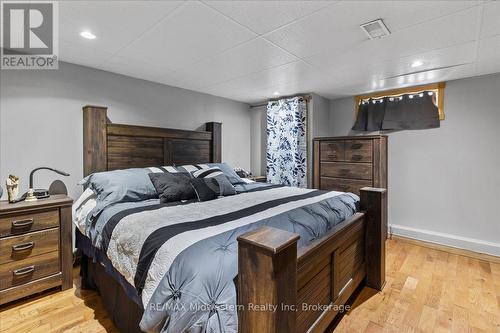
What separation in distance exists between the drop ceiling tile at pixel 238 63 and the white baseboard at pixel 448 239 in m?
2.91

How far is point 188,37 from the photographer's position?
202cm

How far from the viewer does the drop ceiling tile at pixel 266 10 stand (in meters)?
1.56

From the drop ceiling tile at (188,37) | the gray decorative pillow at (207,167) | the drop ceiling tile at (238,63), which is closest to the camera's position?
the drop ceiling tile at (188,37)

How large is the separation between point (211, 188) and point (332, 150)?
2093 millimetres

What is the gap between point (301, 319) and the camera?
4.29 feet

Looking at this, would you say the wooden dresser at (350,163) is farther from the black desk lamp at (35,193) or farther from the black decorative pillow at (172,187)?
the black desk lamp at (35,193)

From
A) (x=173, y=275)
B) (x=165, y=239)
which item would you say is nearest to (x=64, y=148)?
(x=165, y=239)

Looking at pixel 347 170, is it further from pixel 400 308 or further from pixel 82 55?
pixel 82 55

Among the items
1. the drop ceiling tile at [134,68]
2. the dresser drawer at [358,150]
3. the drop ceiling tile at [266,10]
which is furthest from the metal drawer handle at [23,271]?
the dresser drawer at [358,150]

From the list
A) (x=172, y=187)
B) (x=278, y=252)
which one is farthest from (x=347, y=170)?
(x=278, y=252)

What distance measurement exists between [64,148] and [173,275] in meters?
2.24

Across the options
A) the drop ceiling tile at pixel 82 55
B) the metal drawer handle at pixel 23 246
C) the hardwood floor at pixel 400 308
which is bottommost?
the hardwood floor at pixel 400 308

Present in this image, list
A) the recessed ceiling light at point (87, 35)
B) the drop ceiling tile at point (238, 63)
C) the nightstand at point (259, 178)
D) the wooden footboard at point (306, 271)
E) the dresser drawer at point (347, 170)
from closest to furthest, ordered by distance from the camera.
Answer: the wooden footboard at point (306, 271) < the recessed ceiling light at point (87, 35) < the drop ceiling tile at point (238, 63) < the dresser drawer at point (347, 170) < the nightstand at point (259, 178)

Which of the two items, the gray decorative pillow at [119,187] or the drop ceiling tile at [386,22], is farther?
the gray decorative pillow at [119,187]
